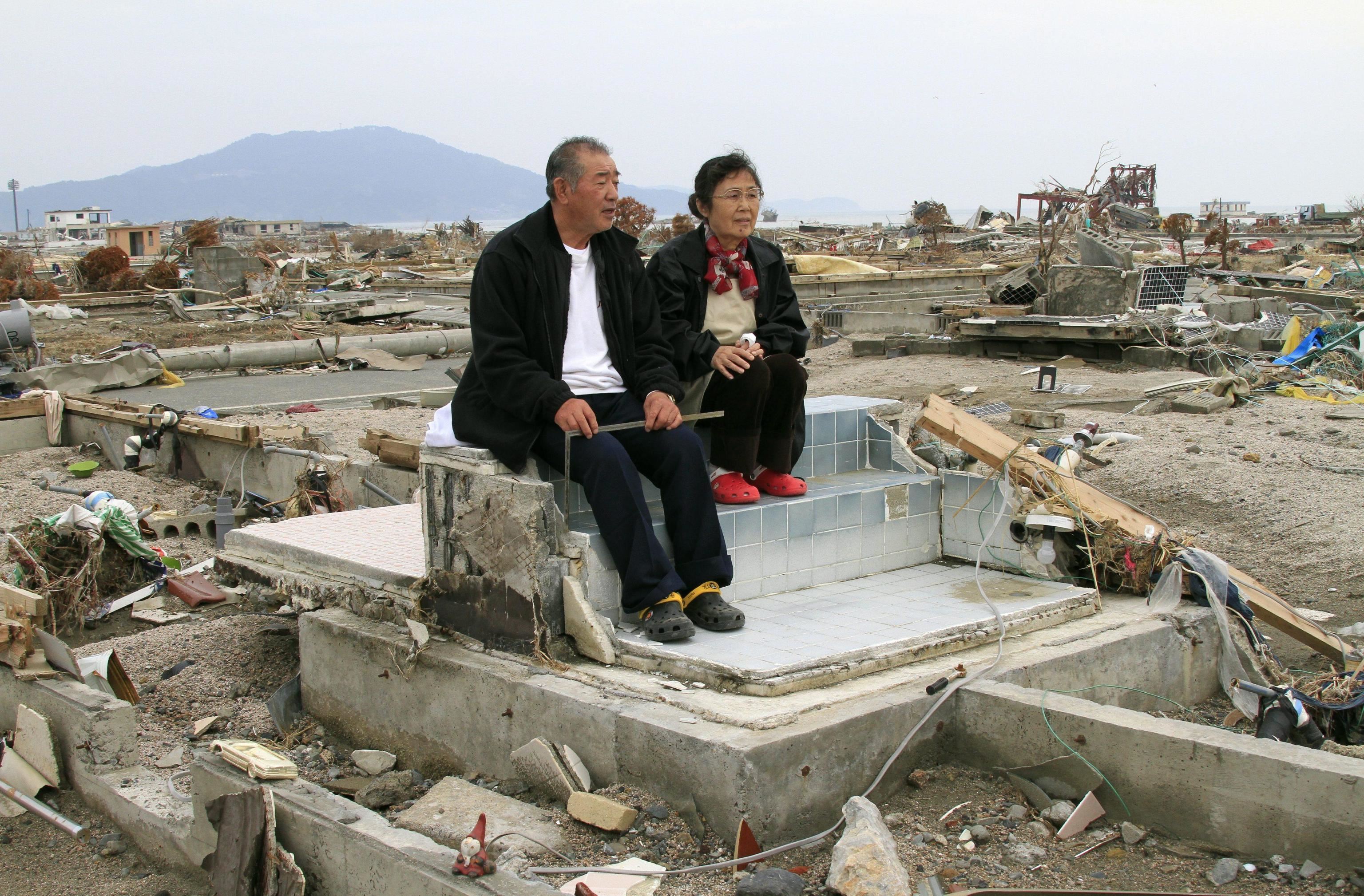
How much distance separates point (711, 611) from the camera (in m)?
4.25

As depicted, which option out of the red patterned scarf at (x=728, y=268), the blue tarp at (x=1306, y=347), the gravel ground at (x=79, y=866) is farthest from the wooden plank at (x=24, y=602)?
the blue tarp at (x=1306, y=347)

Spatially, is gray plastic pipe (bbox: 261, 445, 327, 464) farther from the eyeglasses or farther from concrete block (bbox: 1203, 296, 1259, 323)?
concrete block (bbox: 1203, 296, 1259, 323)

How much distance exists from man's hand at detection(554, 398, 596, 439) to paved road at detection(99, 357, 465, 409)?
30.9 feet

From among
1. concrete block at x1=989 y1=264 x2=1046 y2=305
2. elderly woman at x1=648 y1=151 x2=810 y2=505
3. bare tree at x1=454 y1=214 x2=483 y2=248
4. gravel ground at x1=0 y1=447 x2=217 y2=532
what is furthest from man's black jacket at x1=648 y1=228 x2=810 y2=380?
bare tree at x1=454 y1=214 x2=483 y2=248

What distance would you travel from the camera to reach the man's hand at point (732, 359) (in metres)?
4.73

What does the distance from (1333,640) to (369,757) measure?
13.4 ft

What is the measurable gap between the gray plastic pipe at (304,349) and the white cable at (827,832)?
13728 mm

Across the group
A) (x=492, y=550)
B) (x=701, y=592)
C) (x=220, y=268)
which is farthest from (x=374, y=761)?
(x=220, y=268)

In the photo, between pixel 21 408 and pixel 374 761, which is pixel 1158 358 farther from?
pixel 21 408

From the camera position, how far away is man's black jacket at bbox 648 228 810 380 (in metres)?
4.82

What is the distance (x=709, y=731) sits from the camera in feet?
11.2

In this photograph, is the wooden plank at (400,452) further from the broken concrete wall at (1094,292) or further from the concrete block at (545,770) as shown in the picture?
the broken concrete wall at (1094,292)

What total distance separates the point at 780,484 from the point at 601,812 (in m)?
1.86

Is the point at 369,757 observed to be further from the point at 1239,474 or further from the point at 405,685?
the point at 1239,474
